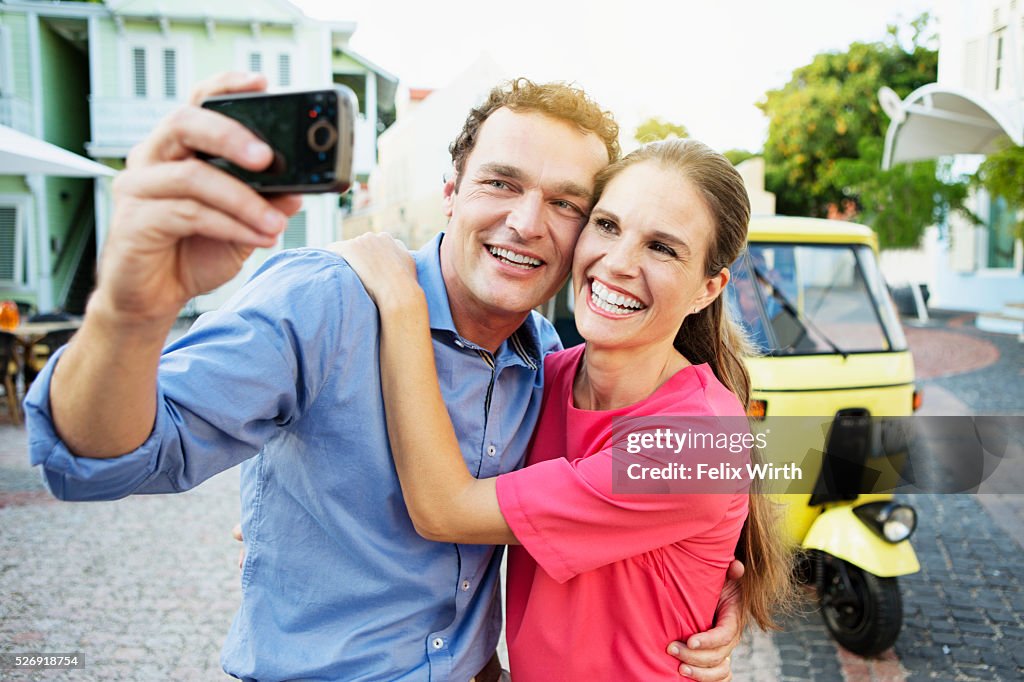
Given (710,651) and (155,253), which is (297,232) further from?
(155,253)

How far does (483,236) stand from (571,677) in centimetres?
107

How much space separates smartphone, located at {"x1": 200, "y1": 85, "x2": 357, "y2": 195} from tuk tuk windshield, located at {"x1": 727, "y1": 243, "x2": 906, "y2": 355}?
357cm

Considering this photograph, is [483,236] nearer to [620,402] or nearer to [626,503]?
[620,402]

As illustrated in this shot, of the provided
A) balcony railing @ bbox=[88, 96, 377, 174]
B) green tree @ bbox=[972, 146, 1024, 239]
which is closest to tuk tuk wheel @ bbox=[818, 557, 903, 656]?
green tree @ bbox=[972, 146, 1024, 239]

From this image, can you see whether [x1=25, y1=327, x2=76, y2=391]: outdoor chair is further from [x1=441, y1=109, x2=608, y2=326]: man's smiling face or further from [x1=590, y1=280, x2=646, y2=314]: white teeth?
[x1=590, y1=280, x2=646, y2=314]: white teeth

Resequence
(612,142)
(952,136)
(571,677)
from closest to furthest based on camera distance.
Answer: (571,677) → (612,142) → (952,136)

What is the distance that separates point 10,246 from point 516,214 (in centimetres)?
2002

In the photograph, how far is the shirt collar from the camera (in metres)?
1.85

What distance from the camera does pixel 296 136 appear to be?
101 centimetres

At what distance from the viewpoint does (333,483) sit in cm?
164

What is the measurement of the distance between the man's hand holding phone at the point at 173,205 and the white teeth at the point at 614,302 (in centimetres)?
104

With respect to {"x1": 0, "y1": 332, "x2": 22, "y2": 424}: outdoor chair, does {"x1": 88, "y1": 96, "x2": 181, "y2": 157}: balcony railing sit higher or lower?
higher

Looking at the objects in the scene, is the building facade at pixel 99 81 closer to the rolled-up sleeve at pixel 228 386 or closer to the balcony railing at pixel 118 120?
the balcony railing at pixel 118 120

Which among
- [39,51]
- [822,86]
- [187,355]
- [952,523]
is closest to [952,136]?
[822,86]
